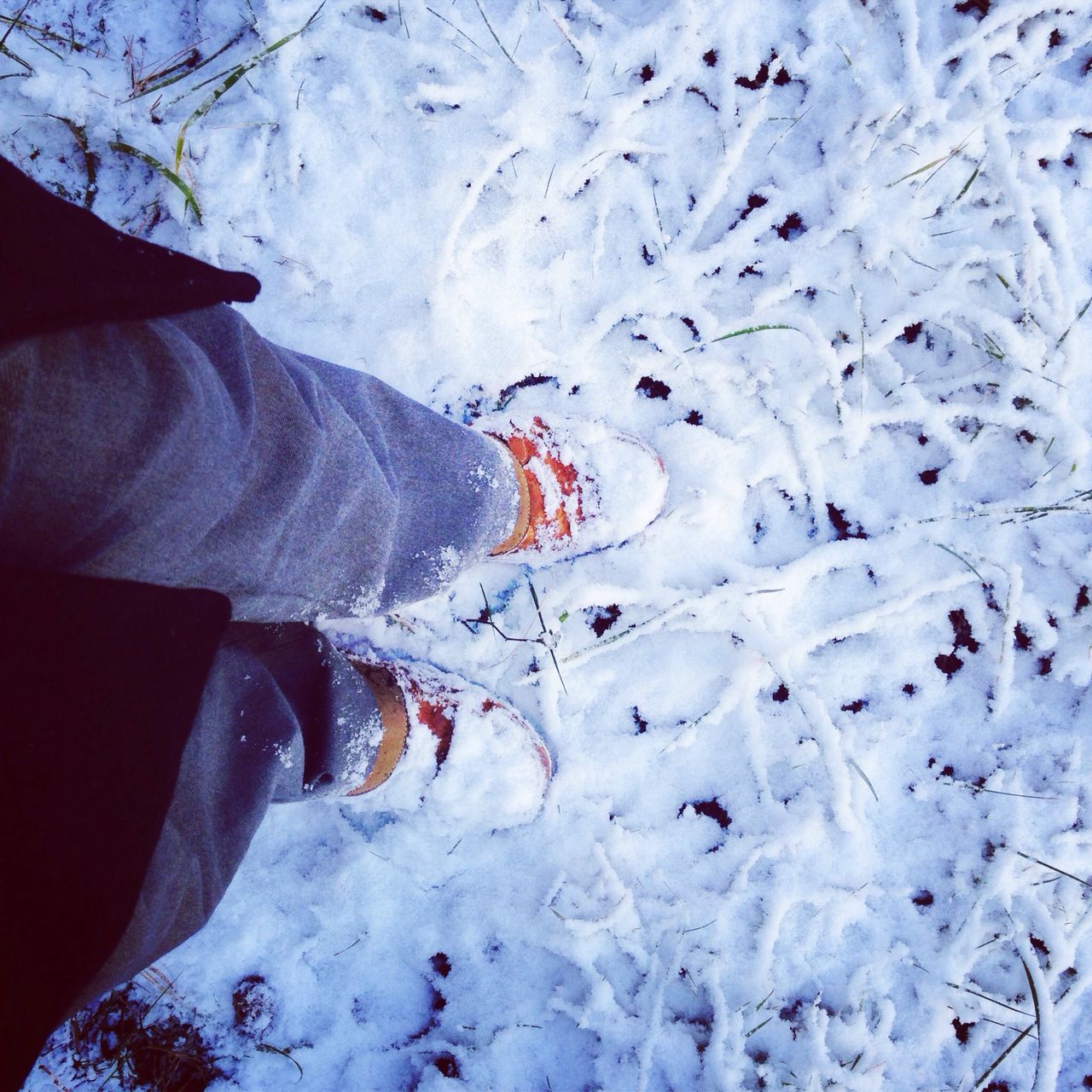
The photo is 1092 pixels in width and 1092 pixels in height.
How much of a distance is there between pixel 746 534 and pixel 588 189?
2.52 feet

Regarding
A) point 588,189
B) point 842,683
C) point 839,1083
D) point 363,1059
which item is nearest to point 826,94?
point 588,189

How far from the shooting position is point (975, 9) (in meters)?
1.41

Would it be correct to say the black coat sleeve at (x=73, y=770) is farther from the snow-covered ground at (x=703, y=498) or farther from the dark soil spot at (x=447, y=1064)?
the dark soil spot at (x=447, y=1064)

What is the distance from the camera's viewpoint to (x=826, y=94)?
142cm

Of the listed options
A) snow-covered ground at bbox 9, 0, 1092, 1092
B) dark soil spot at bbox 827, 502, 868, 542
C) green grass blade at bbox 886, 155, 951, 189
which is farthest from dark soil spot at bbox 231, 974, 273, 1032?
green grass blade at bbox 886, 155, 951, 189

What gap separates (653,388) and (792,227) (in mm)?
420

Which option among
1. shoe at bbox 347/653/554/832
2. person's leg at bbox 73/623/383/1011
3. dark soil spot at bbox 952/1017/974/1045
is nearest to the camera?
person's leg at bbox 73/623/383/1011

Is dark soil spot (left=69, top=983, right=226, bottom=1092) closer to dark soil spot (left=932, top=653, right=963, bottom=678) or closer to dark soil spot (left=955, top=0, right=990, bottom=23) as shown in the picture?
dark soil spot (left=932, top=653, right=963, bottom=678)

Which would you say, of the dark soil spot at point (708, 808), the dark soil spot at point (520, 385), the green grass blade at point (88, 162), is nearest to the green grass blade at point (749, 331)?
the dark soil spot at point (520, 385)

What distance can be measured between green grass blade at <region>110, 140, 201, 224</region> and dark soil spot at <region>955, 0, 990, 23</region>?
155 cm

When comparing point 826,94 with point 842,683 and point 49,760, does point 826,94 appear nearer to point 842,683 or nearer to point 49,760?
point 842,683

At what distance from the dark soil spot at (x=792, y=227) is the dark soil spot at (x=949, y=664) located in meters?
0.91

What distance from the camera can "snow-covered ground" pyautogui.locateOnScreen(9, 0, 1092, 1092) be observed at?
140 centimetres

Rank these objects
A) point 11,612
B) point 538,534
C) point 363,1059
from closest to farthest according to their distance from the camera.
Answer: point 11,612 < point 538,534 < point 363,1059
